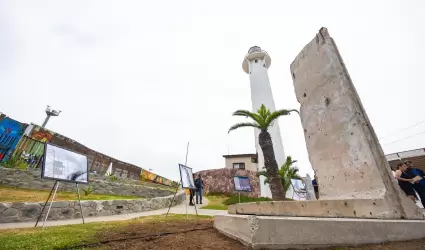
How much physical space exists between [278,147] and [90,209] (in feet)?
74.7

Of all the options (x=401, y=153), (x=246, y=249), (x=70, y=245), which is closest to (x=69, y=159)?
(x=70, y=245)

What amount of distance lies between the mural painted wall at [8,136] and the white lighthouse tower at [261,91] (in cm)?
2195

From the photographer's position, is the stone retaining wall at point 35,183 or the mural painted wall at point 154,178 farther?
the mural painted wall at point 154,178

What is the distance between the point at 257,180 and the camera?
27312 millimetres

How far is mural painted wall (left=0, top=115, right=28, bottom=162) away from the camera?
9641mm

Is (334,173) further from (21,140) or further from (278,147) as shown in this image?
(278,147)

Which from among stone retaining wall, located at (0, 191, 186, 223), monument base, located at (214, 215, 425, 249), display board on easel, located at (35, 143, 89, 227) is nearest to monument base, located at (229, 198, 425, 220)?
monument base, located at (214, 215, 425, 249)

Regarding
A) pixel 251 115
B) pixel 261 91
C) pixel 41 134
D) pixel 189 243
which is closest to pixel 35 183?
pixel 41 134

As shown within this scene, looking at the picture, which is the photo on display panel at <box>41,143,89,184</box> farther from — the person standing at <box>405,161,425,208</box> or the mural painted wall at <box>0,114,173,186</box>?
the person standing at <box>405,161,425,208</box>

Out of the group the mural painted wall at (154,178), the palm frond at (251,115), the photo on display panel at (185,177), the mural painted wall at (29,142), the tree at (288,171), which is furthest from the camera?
the mural painted wall at (154,178)

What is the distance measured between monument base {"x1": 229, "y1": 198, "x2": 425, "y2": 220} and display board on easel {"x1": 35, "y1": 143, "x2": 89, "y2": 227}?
468 cm

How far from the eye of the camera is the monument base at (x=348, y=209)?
2.60 metres

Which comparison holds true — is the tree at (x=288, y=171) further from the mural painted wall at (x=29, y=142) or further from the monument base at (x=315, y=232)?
the monument base at (x=315, y=232)

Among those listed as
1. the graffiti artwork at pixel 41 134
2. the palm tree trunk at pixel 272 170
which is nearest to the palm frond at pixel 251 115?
the palm tree trunk at pixel 272 170
